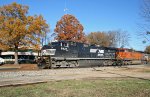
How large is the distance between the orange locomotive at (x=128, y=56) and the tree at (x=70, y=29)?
19.0m

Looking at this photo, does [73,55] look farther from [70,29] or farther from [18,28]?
[70,29]

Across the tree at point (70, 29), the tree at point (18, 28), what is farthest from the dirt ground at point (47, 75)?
the tree at point (70, 29)

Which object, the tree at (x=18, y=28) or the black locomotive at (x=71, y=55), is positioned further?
the tree at (x=18, y=28)

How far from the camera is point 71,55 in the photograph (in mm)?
33188

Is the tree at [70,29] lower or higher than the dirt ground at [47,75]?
higher

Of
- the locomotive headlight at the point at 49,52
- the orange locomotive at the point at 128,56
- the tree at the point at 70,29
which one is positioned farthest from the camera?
the tree at the point at 70,29

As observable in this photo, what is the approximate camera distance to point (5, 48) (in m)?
47.9

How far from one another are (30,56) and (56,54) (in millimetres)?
43099

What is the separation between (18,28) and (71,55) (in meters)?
19.0

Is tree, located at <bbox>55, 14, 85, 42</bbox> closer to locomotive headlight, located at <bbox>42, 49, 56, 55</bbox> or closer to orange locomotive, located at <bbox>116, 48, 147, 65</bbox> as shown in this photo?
orange locomotive, located at <bbox>116, 48, 147, 65</bbox>

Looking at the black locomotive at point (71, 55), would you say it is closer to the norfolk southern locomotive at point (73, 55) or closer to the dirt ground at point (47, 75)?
the norfolk southern locomotive at point (73, 55)

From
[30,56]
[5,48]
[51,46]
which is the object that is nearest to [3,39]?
[5,48]

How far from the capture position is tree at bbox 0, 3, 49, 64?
4777cm

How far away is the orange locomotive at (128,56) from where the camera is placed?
44.7m
